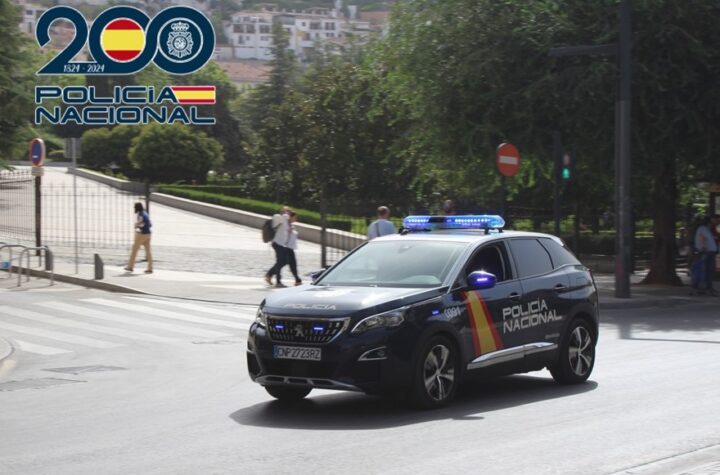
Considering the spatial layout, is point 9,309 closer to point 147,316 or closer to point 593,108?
point 147,316

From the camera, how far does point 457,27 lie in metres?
26.2

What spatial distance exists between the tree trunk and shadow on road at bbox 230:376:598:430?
52.4 ft

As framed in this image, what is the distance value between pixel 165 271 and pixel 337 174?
79.2 ft

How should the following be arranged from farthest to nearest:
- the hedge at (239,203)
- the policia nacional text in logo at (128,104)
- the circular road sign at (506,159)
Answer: the hedge at (239,203)
the policia nacional text in logo at (128,104)
the circular road sign at (506,159)

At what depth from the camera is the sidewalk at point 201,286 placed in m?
22.8

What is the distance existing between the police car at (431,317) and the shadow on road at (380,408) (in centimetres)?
20

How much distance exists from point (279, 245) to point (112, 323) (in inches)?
281

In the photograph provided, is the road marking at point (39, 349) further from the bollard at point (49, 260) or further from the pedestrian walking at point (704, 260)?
the pedestrian walking at point (704, 260)

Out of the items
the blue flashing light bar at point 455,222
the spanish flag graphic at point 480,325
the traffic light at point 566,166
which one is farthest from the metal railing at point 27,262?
the spanish flag graphic at point 480,325

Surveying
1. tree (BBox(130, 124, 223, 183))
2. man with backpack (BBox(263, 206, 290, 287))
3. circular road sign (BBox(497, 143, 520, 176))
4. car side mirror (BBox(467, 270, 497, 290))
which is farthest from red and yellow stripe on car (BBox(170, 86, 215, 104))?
car side mirror (BBox(467, 270, 497, 290))

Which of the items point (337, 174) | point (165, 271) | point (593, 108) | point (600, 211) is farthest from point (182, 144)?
point (593, 108)

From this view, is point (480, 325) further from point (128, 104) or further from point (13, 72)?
point (128, 104)

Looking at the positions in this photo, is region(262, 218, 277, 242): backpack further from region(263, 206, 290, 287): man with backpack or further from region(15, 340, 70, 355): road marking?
region(15, 340, 70, 355): road marking

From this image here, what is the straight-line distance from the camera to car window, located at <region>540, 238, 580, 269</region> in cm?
1230
